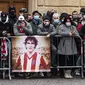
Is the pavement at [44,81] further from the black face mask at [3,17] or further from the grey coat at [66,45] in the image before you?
the black face mask at [3,17]

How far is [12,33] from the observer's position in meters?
12.1

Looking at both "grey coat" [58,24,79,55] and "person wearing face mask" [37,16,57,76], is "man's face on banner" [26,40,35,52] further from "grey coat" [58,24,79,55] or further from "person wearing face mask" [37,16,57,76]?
"grey coat" [58,24,79,55]

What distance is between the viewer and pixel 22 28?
12.0 m

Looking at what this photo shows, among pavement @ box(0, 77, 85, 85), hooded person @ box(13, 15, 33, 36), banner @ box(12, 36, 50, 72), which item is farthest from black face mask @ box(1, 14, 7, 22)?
pavement @ box(0, 77, 85, 85)

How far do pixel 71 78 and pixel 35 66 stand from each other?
42.2 inches

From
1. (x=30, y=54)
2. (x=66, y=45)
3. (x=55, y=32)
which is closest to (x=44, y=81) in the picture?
(x=30, y=54)

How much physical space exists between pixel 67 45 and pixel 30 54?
107cm

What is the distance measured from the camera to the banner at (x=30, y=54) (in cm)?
1177

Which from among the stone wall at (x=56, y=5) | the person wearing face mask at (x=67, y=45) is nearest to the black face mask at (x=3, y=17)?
the person wearing face mask at (x=67, y=45)

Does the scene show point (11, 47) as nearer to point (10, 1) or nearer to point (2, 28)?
point (2, 28)

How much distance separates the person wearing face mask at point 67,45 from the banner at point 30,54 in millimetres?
396

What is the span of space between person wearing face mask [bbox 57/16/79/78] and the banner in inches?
15.6

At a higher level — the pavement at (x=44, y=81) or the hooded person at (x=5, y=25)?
the hooded person at (x=5, y=25)

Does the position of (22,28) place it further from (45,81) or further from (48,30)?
(45,81)
